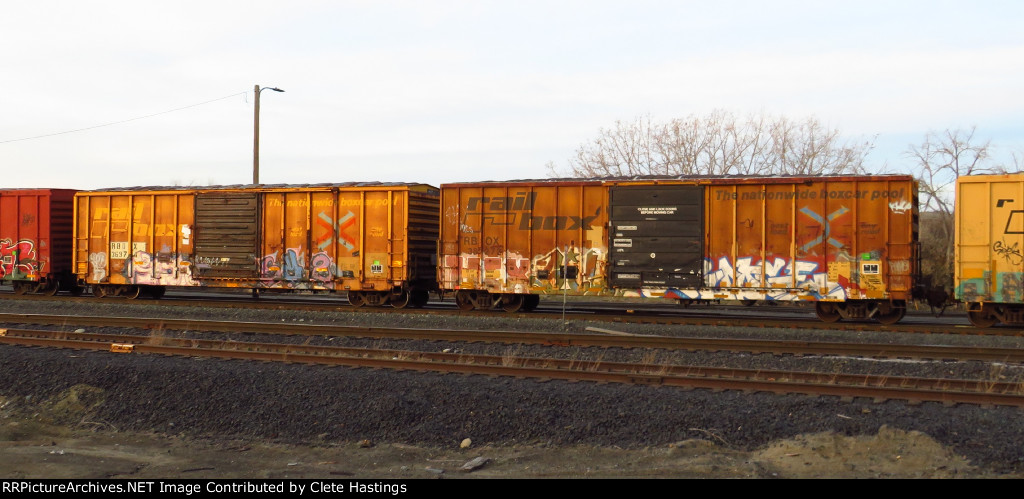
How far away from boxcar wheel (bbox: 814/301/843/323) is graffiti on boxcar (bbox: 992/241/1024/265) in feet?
9.80

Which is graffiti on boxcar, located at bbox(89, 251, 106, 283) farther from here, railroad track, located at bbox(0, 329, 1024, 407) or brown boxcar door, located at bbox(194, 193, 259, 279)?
railroad track, located at bbox(0, 329, 1024, 407)

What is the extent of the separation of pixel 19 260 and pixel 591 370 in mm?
18539

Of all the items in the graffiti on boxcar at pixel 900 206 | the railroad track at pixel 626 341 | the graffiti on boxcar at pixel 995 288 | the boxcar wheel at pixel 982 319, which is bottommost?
Result: the railroad track at pixel 626 341

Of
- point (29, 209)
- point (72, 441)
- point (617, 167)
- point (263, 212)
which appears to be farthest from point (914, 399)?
point (617, 167)

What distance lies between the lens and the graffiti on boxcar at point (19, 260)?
21453mm

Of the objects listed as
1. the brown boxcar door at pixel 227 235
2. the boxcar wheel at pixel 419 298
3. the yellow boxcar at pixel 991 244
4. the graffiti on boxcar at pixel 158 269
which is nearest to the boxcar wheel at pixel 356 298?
the boxcar wheel at pixel 419 298

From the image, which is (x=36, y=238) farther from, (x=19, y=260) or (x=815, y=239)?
(x=815, y=239)

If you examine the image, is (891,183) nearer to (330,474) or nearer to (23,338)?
(330,474)

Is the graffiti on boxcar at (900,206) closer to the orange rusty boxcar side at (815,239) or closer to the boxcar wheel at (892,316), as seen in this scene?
the orange rusty boxcar side at (815,239)

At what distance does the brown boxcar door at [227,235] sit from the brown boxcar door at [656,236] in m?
8.83

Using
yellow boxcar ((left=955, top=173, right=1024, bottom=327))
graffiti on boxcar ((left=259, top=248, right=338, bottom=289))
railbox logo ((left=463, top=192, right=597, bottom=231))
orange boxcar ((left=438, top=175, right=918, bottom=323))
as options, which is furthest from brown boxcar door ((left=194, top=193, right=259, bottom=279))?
yellow boxcar ((left=955, top=173, right=1024, bottom=327))

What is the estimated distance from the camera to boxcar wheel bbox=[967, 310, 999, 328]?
14.6m

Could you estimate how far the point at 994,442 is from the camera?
6.73m

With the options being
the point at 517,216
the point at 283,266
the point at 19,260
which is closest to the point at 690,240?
the point at 517,216
